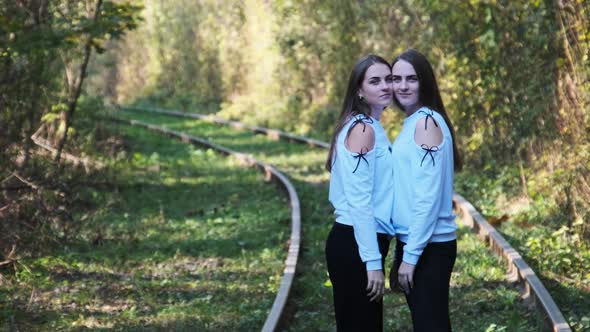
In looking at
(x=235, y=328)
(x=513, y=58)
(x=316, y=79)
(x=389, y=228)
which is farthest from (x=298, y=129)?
(x=389, y=228)

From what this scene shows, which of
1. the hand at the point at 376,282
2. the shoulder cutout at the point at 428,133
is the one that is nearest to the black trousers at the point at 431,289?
the hand at the point at 376,282

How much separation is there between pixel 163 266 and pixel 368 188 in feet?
18.7

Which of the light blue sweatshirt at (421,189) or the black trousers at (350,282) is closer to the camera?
the light blue sweatshirt at (421,189)

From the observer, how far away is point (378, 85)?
3.87 meters

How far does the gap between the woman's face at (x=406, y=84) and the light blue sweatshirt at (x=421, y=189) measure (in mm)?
62

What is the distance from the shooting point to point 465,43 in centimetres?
1395

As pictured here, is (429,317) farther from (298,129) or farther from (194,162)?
(298,129)

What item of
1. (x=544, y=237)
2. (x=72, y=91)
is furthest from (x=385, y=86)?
(x=72, y=91)

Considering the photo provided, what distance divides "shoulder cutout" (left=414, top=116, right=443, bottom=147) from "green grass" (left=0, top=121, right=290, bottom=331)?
342 centimetres

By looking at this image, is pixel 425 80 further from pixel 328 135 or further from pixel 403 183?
pixel 328 135

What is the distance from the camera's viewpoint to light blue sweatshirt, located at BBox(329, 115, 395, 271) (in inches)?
149

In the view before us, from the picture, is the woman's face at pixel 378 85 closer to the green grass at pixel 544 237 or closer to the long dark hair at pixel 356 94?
the long dark hair at pixel 356 94

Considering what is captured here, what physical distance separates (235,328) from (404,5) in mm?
12270

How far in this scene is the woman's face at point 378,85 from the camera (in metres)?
3.85
